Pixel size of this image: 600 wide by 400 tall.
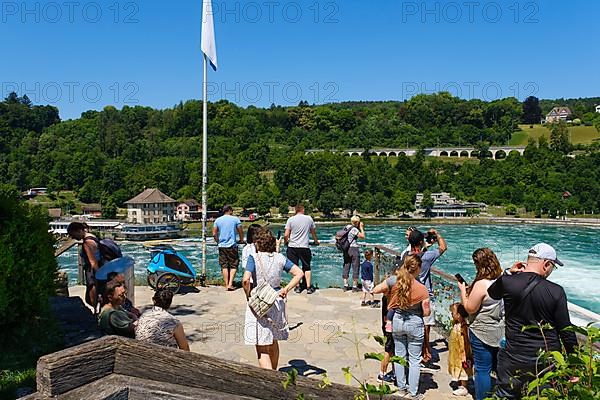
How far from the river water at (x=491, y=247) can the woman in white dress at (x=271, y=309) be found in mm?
18162

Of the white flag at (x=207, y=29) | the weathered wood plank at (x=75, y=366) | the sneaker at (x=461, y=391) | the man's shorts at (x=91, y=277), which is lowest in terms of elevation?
the sneaker at (x=461, y=391)

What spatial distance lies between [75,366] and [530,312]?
253 centimetres

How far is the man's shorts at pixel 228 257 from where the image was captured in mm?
8547

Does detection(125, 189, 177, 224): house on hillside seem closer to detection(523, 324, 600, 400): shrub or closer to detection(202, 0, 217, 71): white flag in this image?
detection(202, 0, 217, 71): white flag

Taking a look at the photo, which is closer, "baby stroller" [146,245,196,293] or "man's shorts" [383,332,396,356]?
"man's shorts" [383,332,396,356]

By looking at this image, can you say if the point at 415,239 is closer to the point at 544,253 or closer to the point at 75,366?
the point at 544,253

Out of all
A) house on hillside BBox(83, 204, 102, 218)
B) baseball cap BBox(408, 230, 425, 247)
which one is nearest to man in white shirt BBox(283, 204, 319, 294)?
baseball cap BBox(408, 230, 425, 247)

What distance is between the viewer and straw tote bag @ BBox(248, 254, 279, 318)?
4.24 metres

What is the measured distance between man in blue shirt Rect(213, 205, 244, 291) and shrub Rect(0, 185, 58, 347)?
3.65 metres

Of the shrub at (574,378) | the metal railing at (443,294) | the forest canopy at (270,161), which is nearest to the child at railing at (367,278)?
the metal railing at (443,294)

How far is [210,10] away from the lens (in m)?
9.56

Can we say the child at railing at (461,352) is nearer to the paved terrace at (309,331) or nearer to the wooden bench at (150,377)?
the paved terrace at (309,331)

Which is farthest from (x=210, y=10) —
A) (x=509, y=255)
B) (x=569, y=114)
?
(x=569, y=114)

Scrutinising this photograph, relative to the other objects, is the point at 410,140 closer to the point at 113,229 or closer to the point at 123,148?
the point at 123,148
